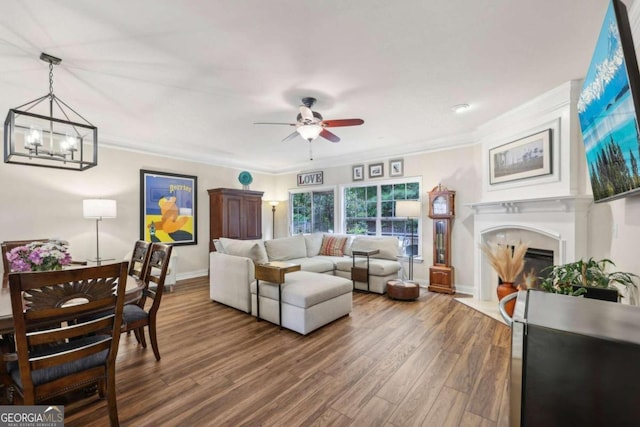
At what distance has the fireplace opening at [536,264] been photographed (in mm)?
3322

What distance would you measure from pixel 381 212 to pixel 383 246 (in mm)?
857

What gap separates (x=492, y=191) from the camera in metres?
3.90

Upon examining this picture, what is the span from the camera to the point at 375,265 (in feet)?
14.5

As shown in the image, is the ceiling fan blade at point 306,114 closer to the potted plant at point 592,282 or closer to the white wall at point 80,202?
the potted plant at point 592,282

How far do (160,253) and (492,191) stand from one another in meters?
4.26

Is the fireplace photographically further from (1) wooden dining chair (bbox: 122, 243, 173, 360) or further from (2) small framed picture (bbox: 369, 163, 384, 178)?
(1) wooden dining chair (bbox: 122, 243, 173, 360)

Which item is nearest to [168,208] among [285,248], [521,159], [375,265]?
[285,248]

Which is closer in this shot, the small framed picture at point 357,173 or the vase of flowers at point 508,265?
the vase of flowers at point 508,265

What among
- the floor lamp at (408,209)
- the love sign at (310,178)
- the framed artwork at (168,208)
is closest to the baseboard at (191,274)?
the framed artwork at (168,208)

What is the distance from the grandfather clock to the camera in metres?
4.39

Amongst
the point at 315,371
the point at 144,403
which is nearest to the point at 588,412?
the point at 315,371

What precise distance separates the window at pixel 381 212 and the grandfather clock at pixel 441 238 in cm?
42

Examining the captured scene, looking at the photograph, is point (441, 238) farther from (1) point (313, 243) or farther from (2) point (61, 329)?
(2) point (61, 329)

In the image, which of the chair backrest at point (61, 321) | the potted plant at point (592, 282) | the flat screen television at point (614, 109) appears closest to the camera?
the flat screen television at point (614, 109)
